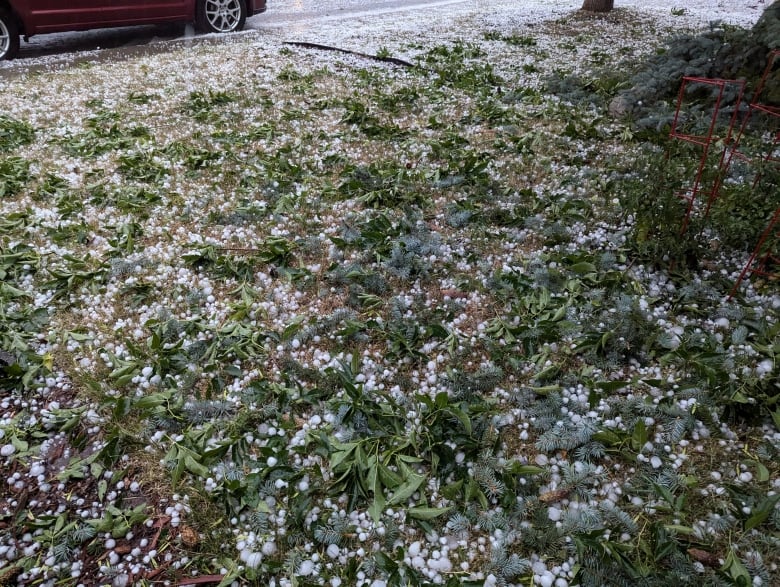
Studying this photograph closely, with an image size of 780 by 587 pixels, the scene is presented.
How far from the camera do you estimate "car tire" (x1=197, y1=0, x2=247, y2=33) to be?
959 centimetres

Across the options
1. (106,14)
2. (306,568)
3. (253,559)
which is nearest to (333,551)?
(306,568)

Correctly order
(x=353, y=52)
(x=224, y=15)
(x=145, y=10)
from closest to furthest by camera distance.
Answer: (x=353, y=52)
(x=145, y=10)
(x=224, y=15)

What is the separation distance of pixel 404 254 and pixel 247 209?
1.38m

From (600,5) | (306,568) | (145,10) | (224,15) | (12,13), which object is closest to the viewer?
(306,568)

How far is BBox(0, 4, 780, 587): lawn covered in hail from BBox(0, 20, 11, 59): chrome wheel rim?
4171 mm

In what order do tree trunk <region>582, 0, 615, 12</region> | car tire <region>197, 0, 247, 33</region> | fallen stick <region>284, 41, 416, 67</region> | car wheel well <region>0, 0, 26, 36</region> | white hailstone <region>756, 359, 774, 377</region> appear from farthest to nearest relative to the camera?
tree trunk <region>582, 0, 615, 12</region>
car tire <region>197, 0, 247, 33</region>
fallen stick <region>284, 41, 416, 67</region>
car wheel well <region>0, 0, 26, 36</region>
white hailstone <region>756, 359, 774, 377</region>

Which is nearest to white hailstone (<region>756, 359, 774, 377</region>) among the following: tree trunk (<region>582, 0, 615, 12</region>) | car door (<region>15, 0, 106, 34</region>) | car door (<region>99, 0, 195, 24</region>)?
car door (<region>15, 0, 106, 34</region>)

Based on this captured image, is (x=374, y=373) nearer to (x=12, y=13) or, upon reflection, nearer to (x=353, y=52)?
(x=353, y=52)

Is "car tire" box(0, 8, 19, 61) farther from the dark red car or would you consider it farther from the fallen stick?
the fallen stick

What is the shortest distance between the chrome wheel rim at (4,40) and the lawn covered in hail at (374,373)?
4171mm

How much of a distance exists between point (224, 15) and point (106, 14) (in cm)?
218

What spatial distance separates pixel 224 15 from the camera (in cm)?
976

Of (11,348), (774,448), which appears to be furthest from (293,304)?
(774,448)

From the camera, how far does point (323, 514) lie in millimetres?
2031
